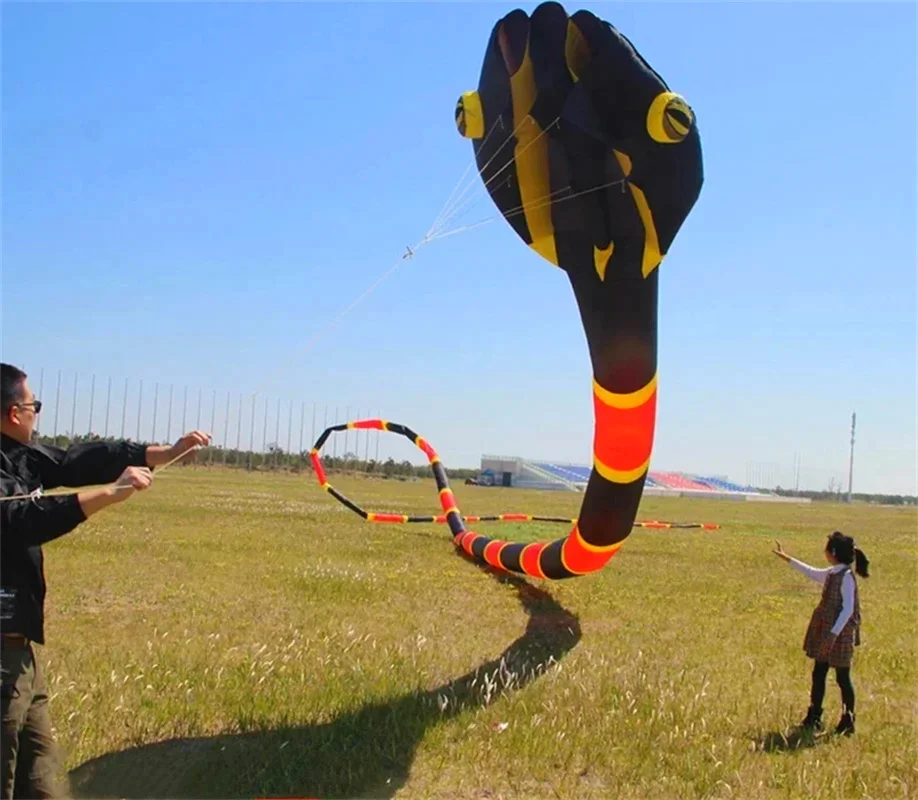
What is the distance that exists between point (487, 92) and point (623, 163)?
1.06m

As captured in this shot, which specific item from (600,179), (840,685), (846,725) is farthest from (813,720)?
(600,179)

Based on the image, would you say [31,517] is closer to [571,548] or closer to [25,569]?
[25,569]

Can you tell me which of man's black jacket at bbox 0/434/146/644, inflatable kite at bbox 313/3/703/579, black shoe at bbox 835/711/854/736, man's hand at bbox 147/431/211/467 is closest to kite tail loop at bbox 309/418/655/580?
inflatable kite at bbox 313/3/703/579

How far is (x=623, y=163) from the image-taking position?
19.9ft

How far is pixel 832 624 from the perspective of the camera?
267 inches

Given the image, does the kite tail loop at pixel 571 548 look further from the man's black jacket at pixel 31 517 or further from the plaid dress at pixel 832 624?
the man's black jacket at pixel 31 517

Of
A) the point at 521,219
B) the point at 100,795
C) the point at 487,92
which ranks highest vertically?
the point at 487,92

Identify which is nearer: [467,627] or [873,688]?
[873,688]

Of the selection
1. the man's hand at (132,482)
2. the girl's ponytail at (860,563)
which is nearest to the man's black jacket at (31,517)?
the man's hand at (132,482)

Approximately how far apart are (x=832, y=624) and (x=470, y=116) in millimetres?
4613

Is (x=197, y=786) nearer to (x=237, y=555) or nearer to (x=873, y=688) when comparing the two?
(x=873, y=688)

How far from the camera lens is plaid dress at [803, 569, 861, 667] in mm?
6719

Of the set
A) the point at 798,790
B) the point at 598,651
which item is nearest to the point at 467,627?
the point at 598,651

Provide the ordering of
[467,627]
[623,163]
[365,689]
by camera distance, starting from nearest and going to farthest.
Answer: [623,163], [365,689], [467,627]
